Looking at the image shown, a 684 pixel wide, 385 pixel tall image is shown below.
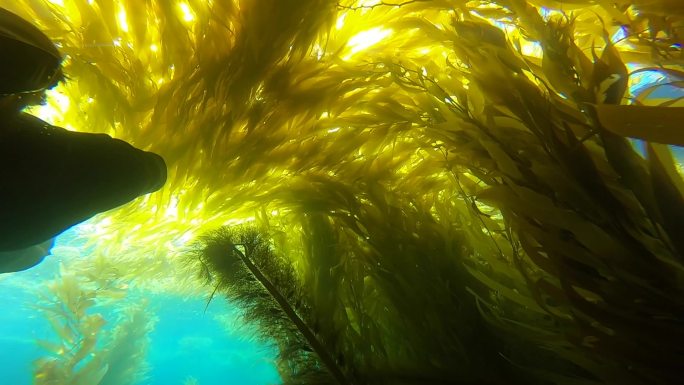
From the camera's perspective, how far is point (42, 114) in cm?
235

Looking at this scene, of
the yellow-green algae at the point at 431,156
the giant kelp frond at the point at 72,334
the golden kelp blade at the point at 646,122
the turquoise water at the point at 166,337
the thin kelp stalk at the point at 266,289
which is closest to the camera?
the golden kelp blade at the point at 646,122

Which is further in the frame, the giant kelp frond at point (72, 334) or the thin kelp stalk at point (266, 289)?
the giant kelp frond at point (72, 334)

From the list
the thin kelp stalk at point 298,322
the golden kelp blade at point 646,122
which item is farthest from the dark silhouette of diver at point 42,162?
the golden kelp blade at point 646,122

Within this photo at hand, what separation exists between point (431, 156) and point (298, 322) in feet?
4.42

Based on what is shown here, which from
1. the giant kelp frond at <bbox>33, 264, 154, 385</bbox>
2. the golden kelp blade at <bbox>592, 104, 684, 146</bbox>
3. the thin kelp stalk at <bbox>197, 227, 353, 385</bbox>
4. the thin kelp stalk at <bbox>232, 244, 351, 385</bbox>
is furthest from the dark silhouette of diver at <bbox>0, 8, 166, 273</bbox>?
the giant kelp frond at <bbox>33, 264, 154, 385</bbox>

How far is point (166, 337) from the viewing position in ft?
73.3

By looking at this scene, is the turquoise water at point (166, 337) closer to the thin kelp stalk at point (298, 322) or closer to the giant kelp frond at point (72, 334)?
the giant kelp frond at point (72, 334)

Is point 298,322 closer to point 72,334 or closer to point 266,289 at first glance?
point 266,289

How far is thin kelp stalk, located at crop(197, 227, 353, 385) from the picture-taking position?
1.82m

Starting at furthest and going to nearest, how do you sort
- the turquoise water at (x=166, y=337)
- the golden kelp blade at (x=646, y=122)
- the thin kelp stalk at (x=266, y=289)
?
the turquoise water at (x=166, y=337) → the thin kelp stalk at (x=266, y=289) → the golden kelp blade at (x=646, y=122)

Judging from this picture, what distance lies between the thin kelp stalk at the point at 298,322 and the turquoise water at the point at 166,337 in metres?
7.23

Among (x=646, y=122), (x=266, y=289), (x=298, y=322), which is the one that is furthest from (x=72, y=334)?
(x=646, y=122)

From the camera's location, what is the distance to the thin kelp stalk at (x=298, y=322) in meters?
1.68

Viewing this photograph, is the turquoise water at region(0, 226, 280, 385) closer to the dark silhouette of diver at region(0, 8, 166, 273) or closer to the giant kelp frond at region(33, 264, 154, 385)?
the giant kelp frond at region(33, 264, 154, 385)
